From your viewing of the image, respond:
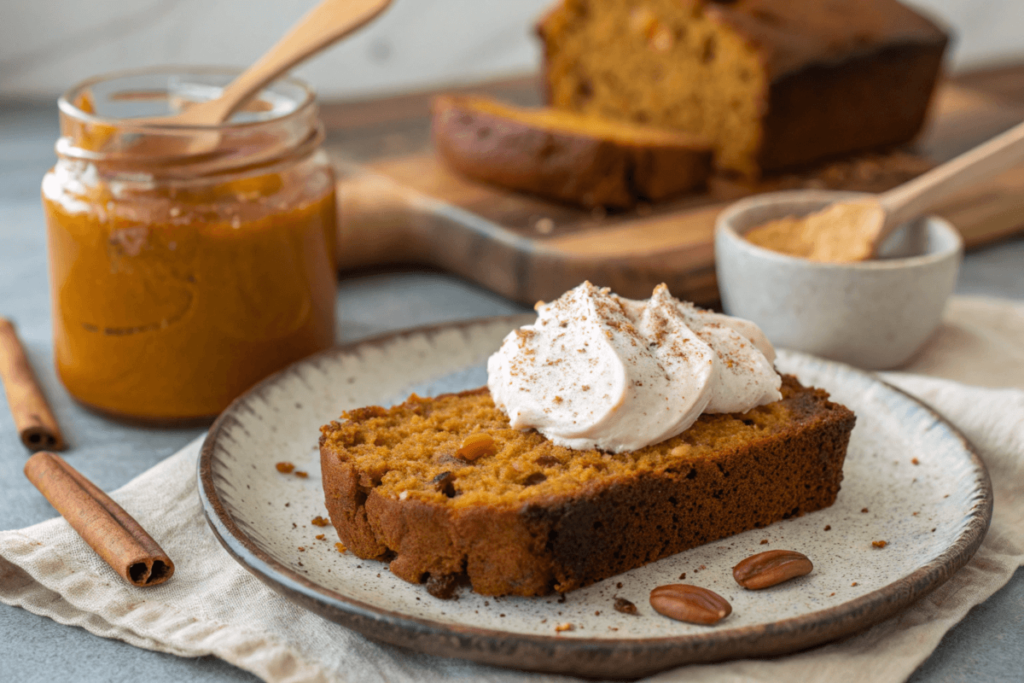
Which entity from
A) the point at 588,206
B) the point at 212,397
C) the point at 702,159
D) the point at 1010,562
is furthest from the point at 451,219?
the point at 1010,562

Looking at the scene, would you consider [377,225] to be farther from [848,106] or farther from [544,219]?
[848,106]

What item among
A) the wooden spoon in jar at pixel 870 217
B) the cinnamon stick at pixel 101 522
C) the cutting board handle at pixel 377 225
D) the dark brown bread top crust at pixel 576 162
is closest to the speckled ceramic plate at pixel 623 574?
the cinnamon stick at pixel 101 522

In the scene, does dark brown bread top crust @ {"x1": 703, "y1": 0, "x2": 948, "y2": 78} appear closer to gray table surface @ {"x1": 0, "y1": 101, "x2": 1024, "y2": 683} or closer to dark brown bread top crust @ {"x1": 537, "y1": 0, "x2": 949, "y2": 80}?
dark brown bread top crust @ {"x1": 537, "y1": 0, "x2": 949, "y2": 80}

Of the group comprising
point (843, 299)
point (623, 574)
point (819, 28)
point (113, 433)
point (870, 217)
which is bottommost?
point (113, 433)

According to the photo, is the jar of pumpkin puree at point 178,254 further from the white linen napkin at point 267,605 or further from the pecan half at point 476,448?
the pecan half at point 476,448

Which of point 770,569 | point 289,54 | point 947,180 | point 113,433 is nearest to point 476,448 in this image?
point 770,569

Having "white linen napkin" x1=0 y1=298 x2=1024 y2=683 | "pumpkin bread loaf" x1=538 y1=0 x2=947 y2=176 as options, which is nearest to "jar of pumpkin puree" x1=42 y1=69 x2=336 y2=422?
"white linen napkin" x1=0 y1=298 x2=1024 y2=683

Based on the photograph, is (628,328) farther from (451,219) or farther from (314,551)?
(451,219)
